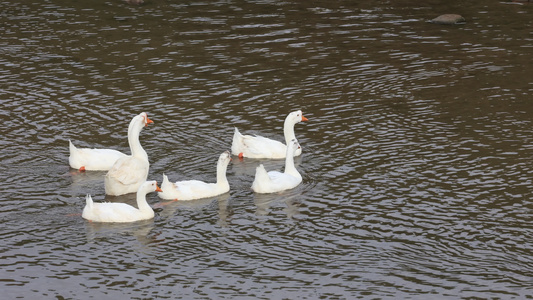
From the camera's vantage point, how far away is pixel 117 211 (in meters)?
14.4

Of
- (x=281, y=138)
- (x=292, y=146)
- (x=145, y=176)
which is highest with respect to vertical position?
(x=292, y=146)

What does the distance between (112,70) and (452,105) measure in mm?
9163

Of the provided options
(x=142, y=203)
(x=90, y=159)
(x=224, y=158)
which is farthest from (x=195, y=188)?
(x=90, y=159)

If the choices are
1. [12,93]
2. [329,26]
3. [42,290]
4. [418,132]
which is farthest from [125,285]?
[329,26]

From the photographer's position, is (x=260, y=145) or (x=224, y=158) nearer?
(x=224, y=158)

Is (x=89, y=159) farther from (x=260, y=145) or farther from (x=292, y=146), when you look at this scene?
(x=292, y=146)

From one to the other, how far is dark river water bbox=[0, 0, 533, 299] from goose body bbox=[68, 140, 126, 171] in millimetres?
176

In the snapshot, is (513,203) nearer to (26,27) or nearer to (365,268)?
(365,268)

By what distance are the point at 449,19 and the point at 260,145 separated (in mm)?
12780

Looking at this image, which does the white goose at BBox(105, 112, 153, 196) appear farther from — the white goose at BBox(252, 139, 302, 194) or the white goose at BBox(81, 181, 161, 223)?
the white goose at BBox(252, 139, 302, 194)

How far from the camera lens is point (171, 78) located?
23.2 metres

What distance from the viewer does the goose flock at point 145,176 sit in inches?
570

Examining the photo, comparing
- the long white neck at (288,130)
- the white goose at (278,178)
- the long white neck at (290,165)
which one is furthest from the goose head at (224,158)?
the long white neck at (288,130)

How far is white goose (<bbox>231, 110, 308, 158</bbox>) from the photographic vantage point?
17.7 meters
